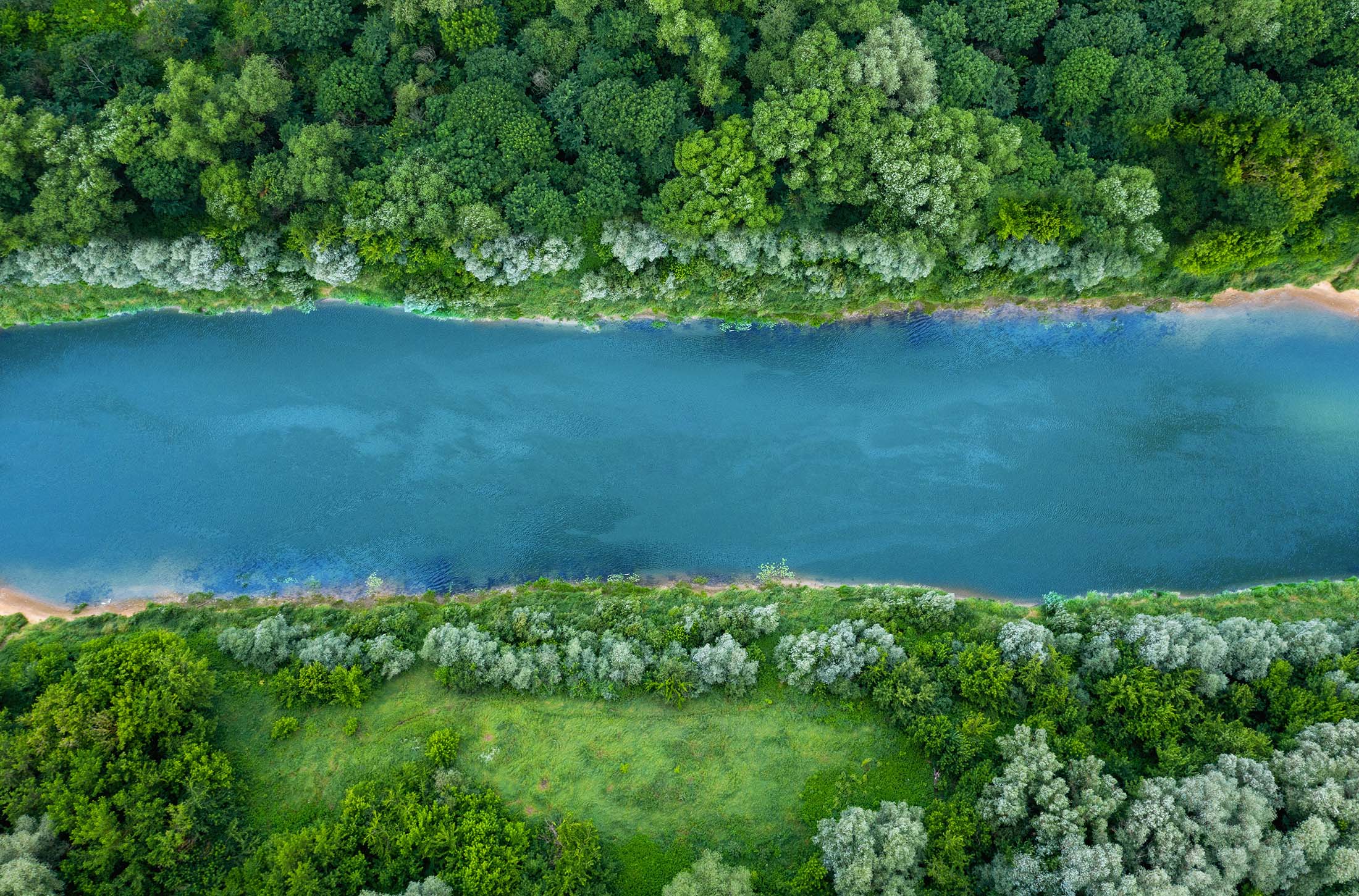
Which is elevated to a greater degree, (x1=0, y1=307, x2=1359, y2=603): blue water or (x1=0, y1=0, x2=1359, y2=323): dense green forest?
(x1=0, y1=0, x2=1359, y2=323): dense green forest

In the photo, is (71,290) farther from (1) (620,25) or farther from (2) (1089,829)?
(2) (1089,829)

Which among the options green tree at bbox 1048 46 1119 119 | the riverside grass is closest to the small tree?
the riverside grass

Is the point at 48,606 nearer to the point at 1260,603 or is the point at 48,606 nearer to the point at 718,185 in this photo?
the point at 718,185

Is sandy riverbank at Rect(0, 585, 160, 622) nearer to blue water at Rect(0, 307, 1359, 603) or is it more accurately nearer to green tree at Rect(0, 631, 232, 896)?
blue water at Rect(0, 307, 1359, 603)

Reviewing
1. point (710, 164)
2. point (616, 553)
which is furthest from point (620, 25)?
point (616, 553)

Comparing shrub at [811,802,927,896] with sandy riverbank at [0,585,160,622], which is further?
sandy riverbank at [0,585,160,622]
